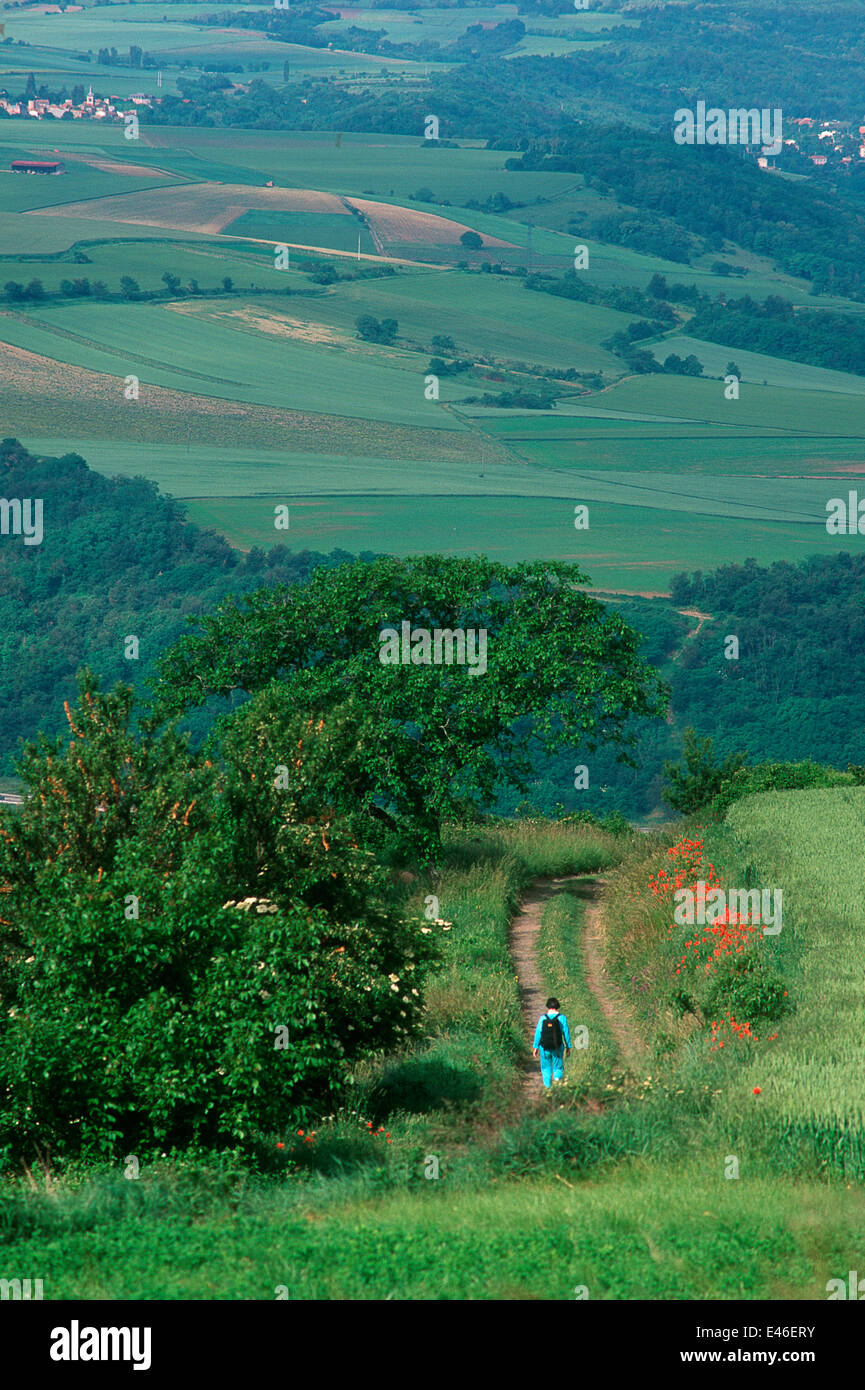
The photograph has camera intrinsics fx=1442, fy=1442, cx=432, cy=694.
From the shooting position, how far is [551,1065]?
14.6 meters

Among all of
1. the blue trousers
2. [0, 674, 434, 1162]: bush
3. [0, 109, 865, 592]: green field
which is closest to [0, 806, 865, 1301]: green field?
the blue trousers

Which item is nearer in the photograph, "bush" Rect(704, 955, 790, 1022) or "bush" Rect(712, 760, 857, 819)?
"bush" Rect(704, 955, 790, 1022)

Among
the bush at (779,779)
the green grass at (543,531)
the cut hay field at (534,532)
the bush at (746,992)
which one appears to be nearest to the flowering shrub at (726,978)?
the bush at (746,992)

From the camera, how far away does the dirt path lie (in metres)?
17.1

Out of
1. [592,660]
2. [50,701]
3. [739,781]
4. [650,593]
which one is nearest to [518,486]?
[650,593]

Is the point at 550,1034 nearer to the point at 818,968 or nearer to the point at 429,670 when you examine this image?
the point at 818,968

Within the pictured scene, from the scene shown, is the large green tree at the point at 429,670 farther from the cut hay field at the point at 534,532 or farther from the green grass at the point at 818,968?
the cut hay field at the point at 534,532

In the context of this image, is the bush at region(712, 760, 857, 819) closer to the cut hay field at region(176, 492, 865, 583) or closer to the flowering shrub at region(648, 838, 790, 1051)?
the flowering shrub at region(648, 838, 790, 1051)

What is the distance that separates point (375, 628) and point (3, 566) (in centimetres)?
12313

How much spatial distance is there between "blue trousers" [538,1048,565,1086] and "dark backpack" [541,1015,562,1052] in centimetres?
6

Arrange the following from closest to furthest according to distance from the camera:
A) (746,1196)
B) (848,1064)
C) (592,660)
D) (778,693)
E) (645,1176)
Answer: (746,1196)
(645,1176)
(848,1064)
(592,660)
(778,693)

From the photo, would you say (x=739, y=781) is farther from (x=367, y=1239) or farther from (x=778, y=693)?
(x=778, y=693)

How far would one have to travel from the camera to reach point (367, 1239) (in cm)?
969

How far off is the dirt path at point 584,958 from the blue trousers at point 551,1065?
6.8 inches
